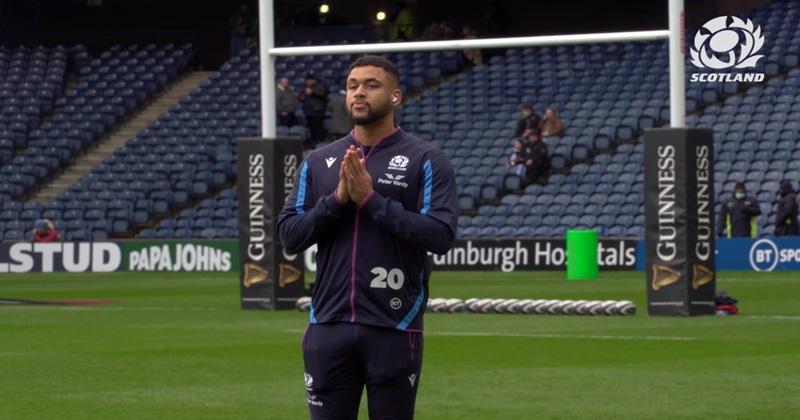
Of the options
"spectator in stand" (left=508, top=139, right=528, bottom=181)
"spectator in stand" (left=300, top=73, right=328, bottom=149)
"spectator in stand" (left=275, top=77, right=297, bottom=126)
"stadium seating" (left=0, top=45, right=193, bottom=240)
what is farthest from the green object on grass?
"stadium seating" (left=0, top=45, right=193, bottom=240)

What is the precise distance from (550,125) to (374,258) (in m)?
31.4

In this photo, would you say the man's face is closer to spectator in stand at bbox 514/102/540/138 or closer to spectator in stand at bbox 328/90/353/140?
spectator in stand at bbox 514/102/540/138

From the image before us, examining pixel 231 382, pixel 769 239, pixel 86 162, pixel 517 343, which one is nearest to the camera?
pixel 231 382

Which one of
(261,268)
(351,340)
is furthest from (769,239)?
(351,340)

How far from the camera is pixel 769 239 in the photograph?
1266 inches

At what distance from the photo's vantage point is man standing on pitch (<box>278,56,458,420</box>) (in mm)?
6582

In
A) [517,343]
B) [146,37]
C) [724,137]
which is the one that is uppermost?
[146,37]

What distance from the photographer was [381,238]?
261 inches

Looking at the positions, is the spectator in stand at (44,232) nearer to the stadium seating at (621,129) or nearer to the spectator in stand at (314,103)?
the spectator in stand at (314,103)

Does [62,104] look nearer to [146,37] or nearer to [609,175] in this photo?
[146,37]

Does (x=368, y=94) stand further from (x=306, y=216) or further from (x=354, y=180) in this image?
(x=306, y=216)

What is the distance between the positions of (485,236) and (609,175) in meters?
3.37

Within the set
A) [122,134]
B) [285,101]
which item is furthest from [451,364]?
[122,134]

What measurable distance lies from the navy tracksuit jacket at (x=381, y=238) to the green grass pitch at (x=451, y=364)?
4336 millimetres
